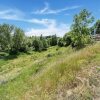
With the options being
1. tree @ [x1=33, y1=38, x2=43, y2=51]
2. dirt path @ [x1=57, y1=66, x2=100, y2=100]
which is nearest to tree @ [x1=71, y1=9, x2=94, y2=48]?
dirt path @ [x1=57, y1=66, x2=100, y2=100]

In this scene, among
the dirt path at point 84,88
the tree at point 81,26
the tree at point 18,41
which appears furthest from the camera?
the tree at point 18,41

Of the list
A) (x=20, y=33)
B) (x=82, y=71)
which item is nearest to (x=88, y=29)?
(x=82, y=71)

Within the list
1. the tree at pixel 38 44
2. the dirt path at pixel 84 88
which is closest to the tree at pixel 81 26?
the dirt path at pixel 84 88

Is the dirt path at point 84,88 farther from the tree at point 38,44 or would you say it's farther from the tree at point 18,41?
the tree at point 38,44

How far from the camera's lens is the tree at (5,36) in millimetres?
97125

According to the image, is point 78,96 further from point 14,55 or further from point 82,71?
point 14,55

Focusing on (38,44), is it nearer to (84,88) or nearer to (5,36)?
(5,36)

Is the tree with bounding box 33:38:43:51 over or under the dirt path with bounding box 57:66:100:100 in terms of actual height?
under

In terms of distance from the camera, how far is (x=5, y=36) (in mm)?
97312

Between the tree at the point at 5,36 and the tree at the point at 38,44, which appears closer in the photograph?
the tree at the point at 5,36

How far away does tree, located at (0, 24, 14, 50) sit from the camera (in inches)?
3824

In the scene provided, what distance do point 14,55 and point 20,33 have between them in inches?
527

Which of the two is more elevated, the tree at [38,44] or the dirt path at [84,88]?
the dirt path at [84,88]

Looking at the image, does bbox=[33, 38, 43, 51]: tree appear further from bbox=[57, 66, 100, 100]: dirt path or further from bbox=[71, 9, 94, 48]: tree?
bbox=[57, 66, 100, 100]: dirt path
